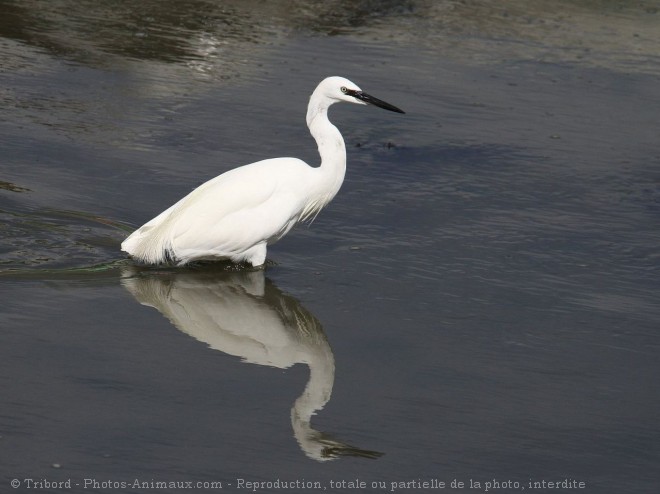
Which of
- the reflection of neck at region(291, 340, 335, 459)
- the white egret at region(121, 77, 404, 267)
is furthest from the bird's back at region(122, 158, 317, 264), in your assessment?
the reflection of neck at region(291, 340, 335, 459)

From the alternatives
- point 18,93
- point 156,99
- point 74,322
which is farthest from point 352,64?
point 74,322

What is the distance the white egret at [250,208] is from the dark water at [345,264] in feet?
0.48

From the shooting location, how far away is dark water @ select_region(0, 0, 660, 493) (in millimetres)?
4508

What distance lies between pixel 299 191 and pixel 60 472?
2.65m

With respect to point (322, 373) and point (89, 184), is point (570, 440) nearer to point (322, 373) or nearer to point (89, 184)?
point (322, 373)

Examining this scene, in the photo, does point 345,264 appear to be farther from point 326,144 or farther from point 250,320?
point 250,320

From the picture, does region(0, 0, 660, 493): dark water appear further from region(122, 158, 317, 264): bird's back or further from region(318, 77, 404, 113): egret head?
region(318, 77, 404, 113): egret head

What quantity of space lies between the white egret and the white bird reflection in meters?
0.14

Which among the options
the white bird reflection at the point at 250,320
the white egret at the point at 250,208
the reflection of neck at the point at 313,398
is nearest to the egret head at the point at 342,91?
the white egret at the point at 250,208

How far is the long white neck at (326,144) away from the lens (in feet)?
21.6

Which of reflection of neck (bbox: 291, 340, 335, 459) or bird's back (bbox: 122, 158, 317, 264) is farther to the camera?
bird's back (bbox: 122, 158, 317, 264)

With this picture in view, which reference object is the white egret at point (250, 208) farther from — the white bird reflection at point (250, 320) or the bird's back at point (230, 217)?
the white bird reflection at point (250, 320)

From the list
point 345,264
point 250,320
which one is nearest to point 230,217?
point 345,264

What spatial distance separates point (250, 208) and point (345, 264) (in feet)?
1.95
